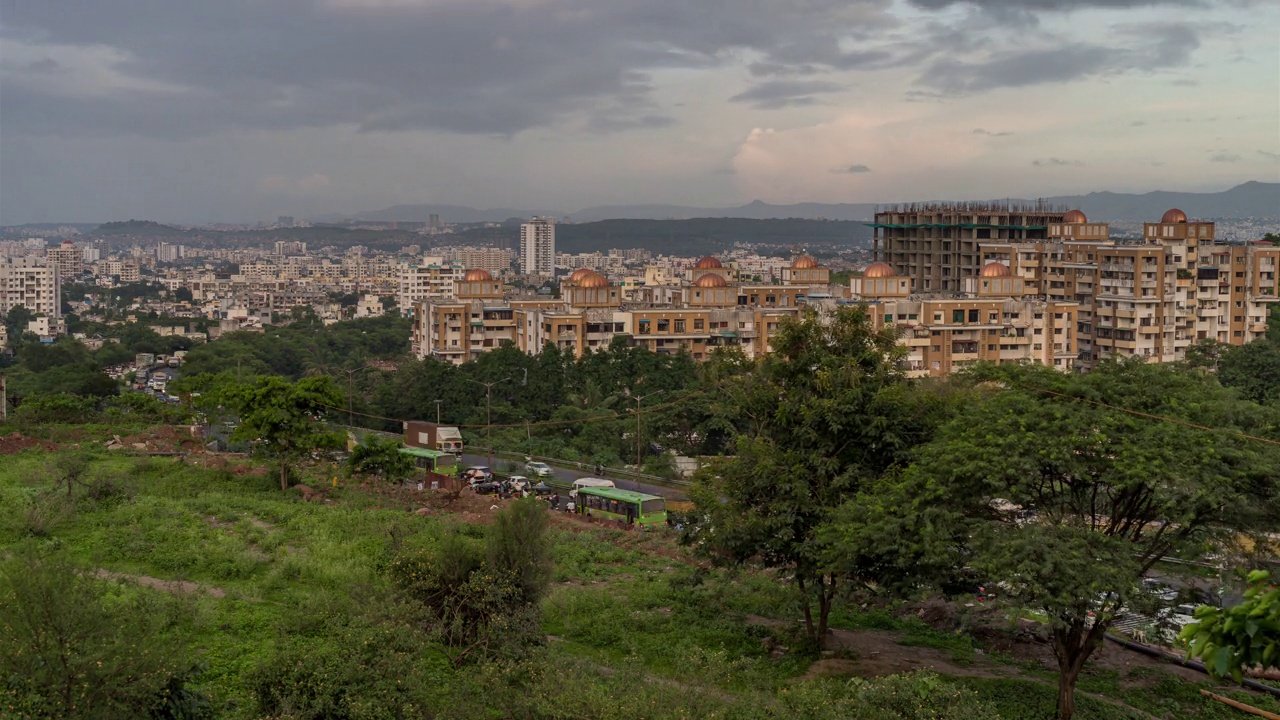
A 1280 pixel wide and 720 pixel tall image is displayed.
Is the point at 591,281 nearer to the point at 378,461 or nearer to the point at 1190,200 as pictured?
the point at 378,461

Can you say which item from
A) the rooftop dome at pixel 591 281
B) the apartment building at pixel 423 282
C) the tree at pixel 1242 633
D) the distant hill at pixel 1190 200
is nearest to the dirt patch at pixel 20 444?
the tree at pixel 1242 633

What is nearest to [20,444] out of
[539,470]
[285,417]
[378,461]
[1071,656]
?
[285,417]

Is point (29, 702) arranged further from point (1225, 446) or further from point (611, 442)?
point (611, 442)

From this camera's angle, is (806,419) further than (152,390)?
No

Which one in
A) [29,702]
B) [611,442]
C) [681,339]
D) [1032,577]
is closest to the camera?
[29,702]

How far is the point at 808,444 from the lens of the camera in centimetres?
1374

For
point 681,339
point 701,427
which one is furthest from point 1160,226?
point 701,427

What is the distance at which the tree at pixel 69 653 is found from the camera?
28.0 ft

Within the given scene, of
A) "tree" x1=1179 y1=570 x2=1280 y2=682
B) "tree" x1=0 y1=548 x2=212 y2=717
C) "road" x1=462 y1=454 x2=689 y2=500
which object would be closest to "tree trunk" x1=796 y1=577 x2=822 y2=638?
"tree" x1=0 y1=548 x2=212 y2=717

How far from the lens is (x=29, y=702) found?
8.45 metres

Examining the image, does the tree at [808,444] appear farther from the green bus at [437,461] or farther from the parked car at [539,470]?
the green bus at [437,461]

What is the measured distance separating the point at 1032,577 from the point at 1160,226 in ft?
147

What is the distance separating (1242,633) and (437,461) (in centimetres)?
2469

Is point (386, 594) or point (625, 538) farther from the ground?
point (386, 594)
